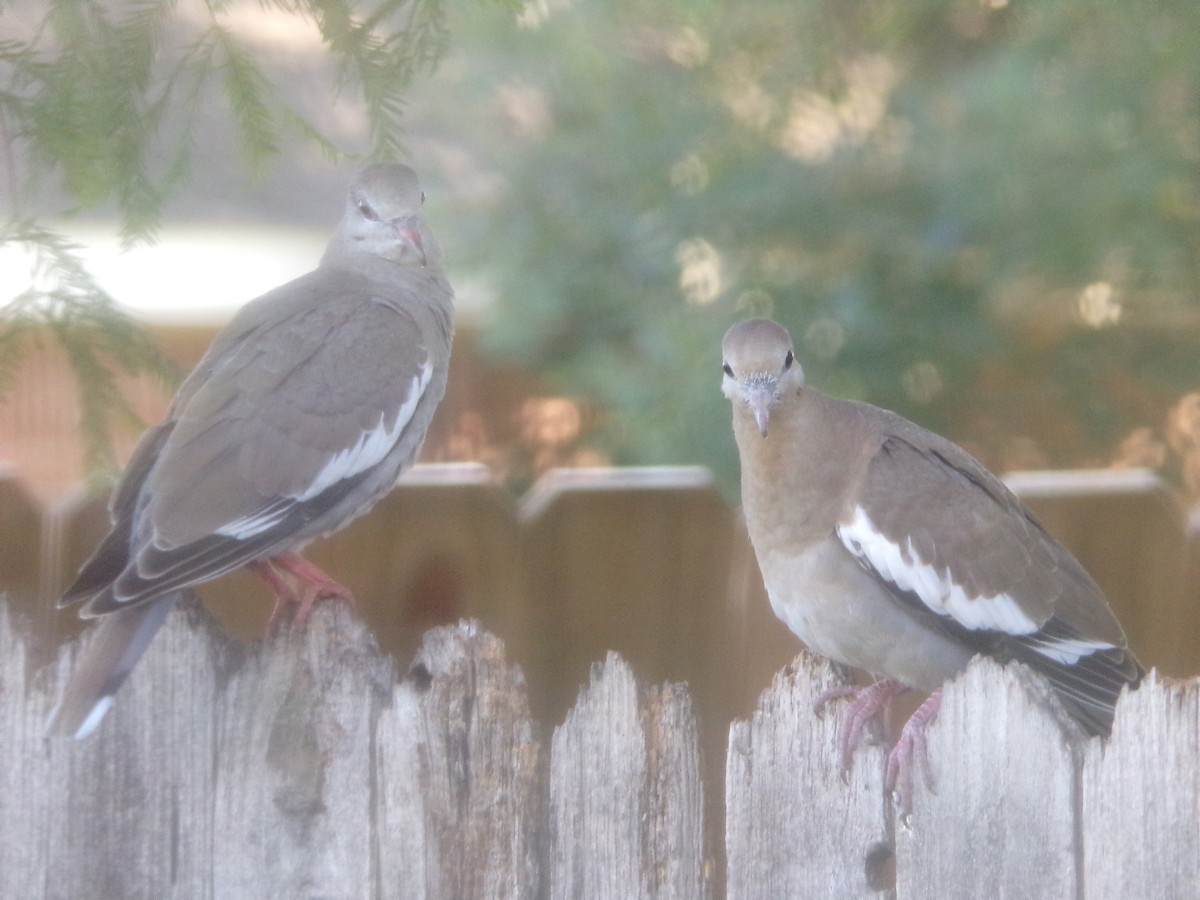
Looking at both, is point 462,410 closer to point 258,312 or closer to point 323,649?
point 258,312

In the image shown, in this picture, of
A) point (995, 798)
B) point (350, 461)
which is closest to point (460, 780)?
point (995, 798)

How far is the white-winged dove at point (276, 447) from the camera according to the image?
2193 mm

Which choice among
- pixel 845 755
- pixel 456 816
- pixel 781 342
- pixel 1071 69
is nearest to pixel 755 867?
pixel 845 755

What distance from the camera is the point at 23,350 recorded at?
8.25 ft

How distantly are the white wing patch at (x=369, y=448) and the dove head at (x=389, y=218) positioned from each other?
49 cm

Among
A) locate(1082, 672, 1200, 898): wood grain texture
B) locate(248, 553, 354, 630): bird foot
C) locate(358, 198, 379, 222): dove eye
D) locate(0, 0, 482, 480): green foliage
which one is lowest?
locate(1082, 672, 1200, 898): wood grain texture

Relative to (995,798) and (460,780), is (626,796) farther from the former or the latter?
(995,798)

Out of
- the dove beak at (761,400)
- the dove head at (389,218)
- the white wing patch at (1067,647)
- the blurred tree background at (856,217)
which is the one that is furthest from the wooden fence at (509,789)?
the blurred tree background at (856,217)

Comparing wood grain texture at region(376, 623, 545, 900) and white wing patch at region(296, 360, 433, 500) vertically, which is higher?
white wing patch at region(296, 360, 433, 500)

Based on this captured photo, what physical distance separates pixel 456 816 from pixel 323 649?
316mm

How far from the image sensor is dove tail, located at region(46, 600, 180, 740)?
2047 mm

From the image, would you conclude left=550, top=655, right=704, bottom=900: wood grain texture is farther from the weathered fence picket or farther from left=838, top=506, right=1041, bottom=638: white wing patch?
left=838, top=506, right=1041, bottom=638: white wing patch

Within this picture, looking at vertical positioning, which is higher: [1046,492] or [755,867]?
[1046,492]

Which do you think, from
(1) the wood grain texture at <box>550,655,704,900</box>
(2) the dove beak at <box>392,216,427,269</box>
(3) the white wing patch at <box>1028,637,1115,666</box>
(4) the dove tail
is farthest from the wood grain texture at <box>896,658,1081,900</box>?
(2) the dove beak at <box>392,216,427,269</box>
